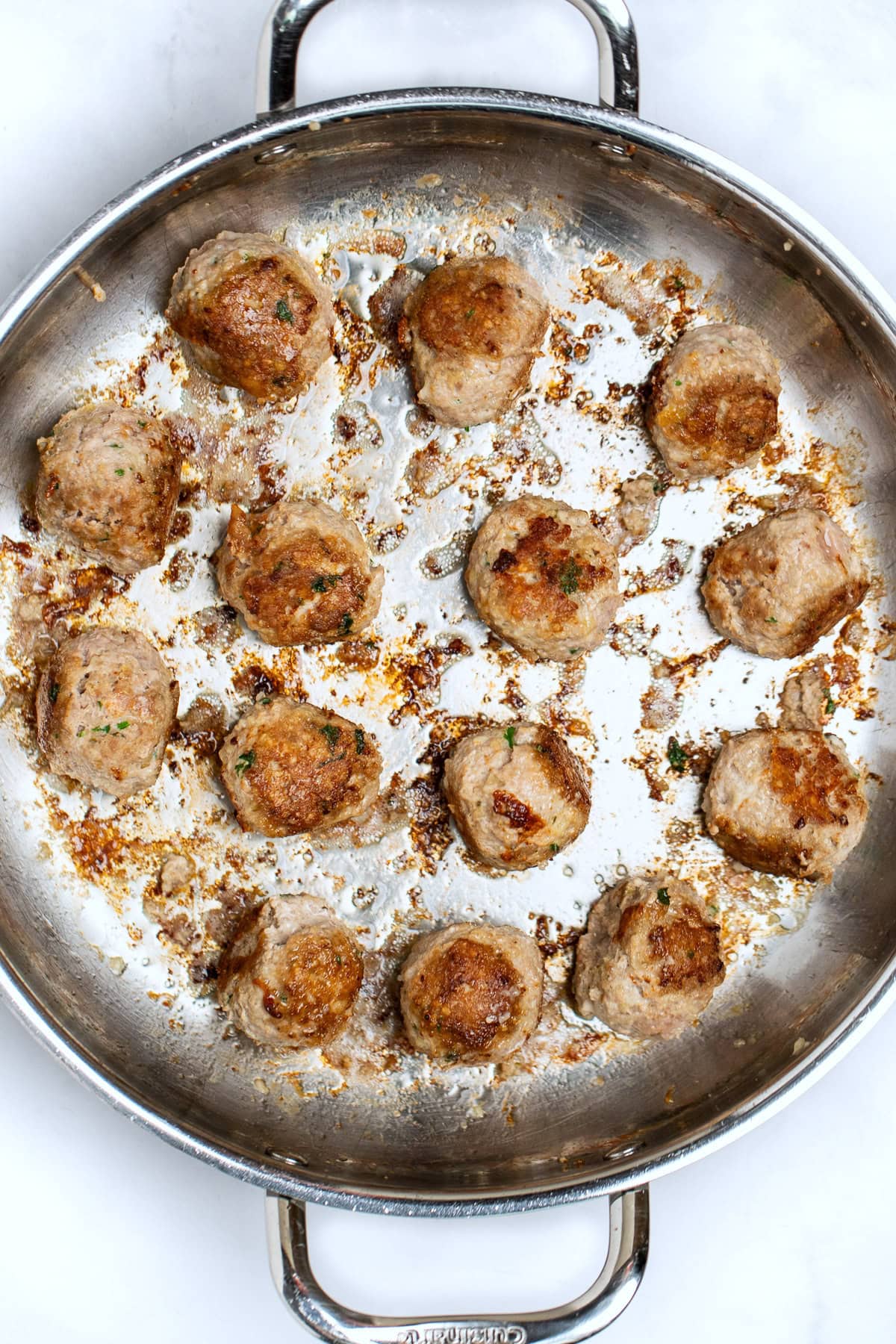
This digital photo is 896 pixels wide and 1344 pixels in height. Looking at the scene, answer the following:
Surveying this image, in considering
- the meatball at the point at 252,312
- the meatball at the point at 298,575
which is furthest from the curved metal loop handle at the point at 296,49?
the meatball at the point at 298,575

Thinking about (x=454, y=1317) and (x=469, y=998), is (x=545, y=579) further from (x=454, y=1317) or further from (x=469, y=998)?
(x=454, y=1317)

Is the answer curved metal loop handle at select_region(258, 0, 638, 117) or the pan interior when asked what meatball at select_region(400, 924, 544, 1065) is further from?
curved metal loop handle at select_region(258, 0, 638, 117)

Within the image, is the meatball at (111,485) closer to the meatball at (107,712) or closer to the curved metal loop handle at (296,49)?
the meatball at (107,712)

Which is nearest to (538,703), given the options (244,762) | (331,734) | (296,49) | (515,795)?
(515,795)

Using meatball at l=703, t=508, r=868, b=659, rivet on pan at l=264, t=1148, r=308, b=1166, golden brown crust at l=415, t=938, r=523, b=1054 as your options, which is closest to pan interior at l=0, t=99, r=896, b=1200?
rivet on pan at l=264, t=1148, r=308, b=1166

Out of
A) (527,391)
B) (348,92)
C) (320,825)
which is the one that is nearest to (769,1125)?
(320,825)

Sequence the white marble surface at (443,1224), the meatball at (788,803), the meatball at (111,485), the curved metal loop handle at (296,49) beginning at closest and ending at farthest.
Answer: the curved metal loop handle at (296,49) → the meatball at (111,485) → the meatball at (788,803) → the white marble surface at (443,1224)

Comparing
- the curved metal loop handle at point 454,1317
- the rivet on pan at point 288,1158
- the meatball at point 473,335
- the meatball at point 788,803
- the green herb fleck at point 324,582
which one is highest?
the meatball at point 473,335
